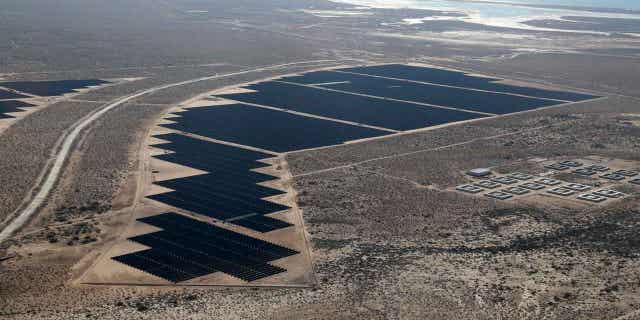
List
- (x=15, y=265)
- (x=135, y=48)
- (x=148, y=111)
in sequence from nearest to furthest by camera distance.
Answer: (x=15, y=265)
(x=148, y=111)
(x=135, y=48)

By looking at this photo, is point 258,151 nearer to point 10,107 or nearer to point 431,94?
point 10,107

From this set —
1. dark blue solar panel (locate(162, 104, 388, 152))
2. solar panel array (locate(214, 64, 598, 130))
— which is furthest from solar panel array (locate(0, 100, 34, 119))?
solar panel array (locate(214, 64, 598, 130))

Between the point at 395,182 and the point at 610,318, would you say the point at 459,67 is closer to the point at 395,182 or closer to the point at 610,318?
the point at 395,182

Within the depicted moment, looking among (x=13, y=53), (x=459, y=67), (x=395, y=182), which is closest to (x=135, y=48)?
(x=13, y=53)

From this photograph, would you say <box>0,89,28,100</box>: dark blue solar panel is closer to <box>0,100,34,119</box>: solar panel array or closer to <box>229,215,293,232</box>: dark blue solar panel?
<box>0,100,34,119</box>: solar panel array

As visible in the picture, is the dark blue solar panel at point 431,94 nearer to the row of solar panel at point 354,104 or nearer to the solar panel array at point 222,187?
the row of solar panel at point 354,104
